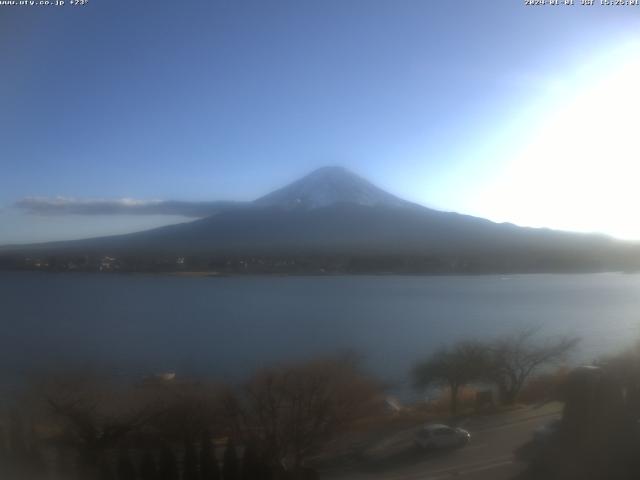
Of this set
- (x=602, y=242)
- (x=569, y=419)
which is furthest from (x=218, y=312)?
(x=602, y=242)

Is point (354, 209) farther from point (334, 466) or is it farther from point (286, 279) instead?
point (334, 466)

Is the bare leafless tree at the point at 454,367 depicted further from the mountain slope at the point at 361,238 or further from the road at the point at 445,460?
the mountain slope at the point at 361,238

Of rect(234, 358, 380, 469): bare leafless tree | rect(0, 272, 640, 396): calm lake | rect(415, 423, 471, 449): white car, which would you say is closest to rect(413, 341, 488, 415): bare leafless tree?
rect(0, 272, 640, 396): calm lake

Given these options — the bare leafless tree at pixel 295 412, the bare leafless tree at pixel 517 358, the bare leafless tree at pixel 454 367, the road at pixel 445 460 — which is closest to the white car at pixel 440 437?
the road at pixel 445 460

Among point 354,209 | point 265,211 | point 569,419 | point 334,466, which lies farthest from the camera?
point 354,209

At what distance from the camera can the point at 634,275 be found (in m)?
3.41

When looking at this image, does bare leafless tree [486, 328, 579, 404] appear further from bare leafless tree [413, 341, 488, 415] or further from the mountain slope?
the mountain slope

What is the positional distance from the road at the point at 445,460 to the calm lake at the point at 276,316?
0.40m

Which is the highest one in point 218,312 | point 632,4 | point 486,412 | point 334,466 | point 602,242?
point 632,4

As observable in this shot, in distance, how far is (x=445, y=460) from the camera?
Result: 8.16 ft

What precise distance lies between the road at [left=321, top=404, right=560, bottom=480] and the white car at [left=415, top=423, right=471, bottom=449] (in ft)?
0.11

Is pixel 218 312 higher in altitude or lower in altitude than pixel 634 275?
lower

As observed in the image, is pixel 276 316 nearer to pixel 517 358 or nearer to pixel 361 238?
pixel 361 238

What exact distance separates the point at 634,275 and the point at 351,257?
201cm
